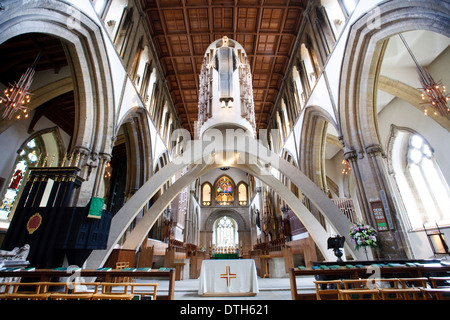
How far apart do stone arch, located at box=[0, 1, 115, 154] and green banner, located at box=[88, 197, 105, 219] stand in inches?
77.2

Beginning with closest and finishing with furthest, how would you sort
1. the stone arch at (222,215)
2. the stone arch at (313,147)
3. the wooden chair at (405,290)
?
the wooden chair at (405,290), the stone arch at (313,147), the stone arch at (222,215)

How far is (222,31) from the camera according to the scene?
10000mm

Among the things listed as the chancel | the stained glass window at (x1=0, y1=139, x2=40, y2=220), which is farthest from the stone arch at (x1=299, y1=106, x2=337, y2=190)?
the stained glass window at (x1=0, y1=139, x2=40, y2=220)

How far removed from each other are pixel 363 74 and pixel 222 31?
6.63 m

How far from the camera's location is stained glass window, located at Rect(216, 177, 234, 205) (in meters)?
20.7

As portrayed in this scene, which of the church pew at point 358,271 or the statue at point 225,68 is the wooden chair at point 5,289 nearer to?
the church pew at point 358,271

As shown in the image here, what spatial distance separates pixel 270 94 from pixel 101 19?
9.90 metres

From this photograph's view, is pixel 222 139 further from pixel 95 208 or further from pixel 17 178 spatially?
pixel 17 178

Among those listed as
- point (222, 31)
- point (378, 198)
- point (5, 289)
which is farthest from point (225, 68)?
point (5, 289)

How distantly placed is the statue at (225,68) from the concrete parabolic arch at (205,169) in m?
1.27

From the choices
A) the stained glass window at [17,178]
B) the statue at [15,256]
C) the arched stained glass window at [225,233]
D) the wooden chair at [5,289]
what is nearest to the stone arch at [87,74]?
the statue at [15,256]

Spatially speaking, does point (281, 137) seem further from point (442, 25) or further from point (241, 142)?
point (442, 25)

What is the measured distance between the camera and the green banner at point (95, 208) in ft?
14.5

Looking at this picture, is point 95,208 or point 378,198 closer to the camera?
point 95,208
